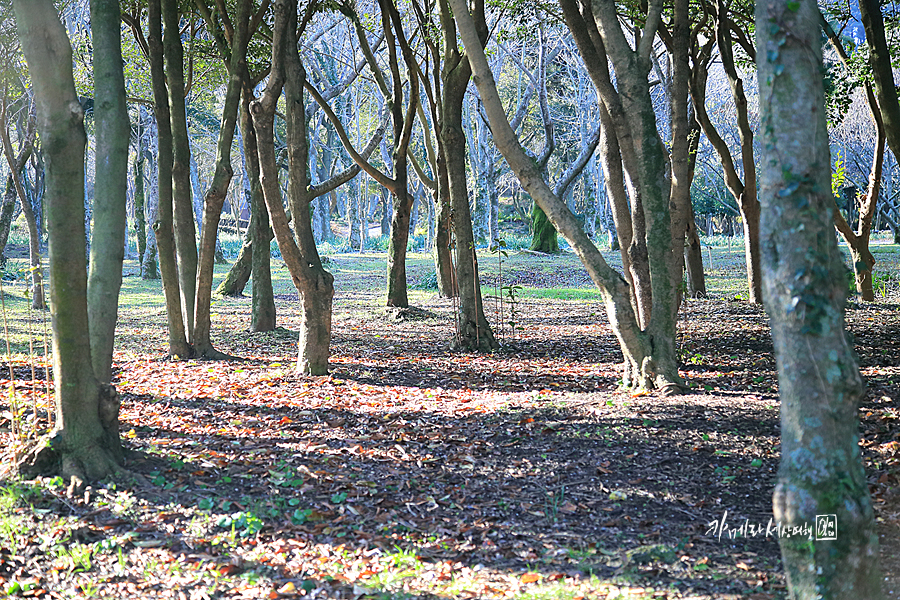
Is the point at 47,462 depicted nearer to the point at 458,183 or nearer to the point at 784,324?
the point at 784,324

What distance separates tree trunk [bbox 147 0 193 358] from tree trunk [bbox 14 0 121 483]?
13.6ft

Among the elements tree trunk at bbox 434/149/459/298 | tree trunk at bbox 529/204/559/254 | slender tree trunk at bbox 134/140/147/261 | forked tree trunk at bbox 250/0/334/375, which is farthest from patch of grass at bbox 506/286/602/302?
slender tree trunk at bbox 134/140/147/261

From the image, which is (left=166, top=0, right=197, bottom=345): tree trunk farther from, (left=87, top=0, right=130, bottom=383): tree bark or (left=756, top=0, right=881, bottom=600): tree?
(left=756, top=0, right=881, bottom=600): tree

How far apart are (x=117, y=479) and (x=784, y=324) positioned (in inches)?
155

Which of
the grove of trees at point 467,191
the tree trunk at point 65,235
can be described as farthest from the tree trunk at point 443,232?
the tree trunk at point 65,235

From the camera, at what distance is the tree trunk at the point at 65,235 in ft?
13.9

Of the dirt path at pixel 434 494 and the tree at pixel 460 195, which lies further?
the tree at pixel 460 195

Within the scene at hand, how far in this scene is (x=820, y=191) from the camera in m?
2.49

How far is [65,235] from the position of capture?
4.30m

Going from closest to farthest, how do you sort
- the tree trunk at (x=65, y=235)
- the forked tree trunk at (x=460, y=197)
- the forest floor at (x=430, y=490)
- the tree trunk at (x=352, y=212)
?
1. the forest floor at (x=430, y=490)
2. the tree trunk at (x=65, y=235)
3. the forked tree trunk at (x=460, y=197)
4. the tree trunk at (x=352, y=212)

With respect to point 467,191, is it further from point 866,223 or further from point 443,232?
point 866,223

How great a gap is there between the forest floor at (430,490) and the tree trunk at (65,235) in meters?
0.31

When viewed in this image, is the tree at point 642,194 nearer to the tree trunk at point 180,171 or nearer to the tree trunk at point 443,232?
the tree trunk at point 443,232

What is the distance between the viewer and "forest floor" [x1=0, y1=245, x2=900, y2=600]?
3.42 metres
